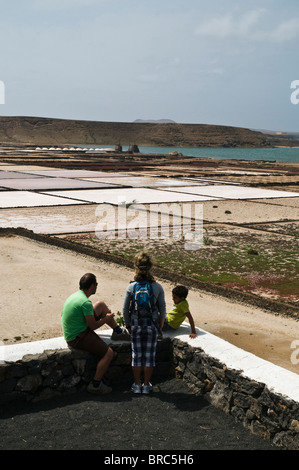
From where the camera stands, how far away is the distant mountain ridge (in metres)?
162

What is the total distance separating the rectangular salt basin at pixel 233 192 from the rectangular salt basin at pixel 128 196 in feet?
4.61

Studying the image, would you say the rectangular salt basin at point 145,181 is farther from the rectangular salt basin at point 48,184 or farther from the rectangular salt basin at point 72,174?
the rectangular salt basin at point 72,174

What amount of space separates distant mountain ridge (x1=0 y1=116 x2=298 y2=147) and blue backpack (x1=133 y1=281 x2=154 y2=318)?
149627mm

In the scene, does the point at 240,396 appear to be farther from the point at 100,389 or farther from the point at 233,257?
the point at 233,257

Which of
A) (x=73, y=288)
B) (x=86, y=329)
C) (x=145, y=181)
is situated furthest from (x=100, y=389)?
(x=145, y=181)

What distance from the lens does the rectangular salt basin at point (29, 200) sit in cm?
2509

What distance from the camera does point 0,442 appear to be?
17.8 feet

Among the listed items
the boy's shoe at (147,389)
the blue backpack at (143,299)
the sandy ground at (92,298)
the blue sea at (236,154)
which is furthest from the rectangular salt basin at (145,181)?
the blue sea at (236,154)

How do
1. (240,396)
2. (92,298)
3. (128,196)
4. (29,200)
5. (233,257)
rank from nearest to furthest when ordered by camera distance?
(240,396) → (92,298) → (233,257) → (29,200) → (128,196)

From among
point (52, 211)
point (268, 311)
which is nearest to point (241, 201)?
point (52, 211)

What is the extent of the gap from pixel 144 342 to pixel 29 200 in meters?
20.7

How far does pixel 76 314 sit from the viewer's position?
21.4 ft

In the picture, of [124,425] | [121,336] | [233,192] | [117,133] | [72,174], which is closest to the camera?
[124,425]

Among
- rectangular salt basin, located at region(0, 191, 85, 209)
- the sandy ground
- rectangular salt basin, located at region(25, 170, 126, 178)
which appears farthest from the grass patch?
rectangular salt basin, located at region(25, 170, 126, 178)
